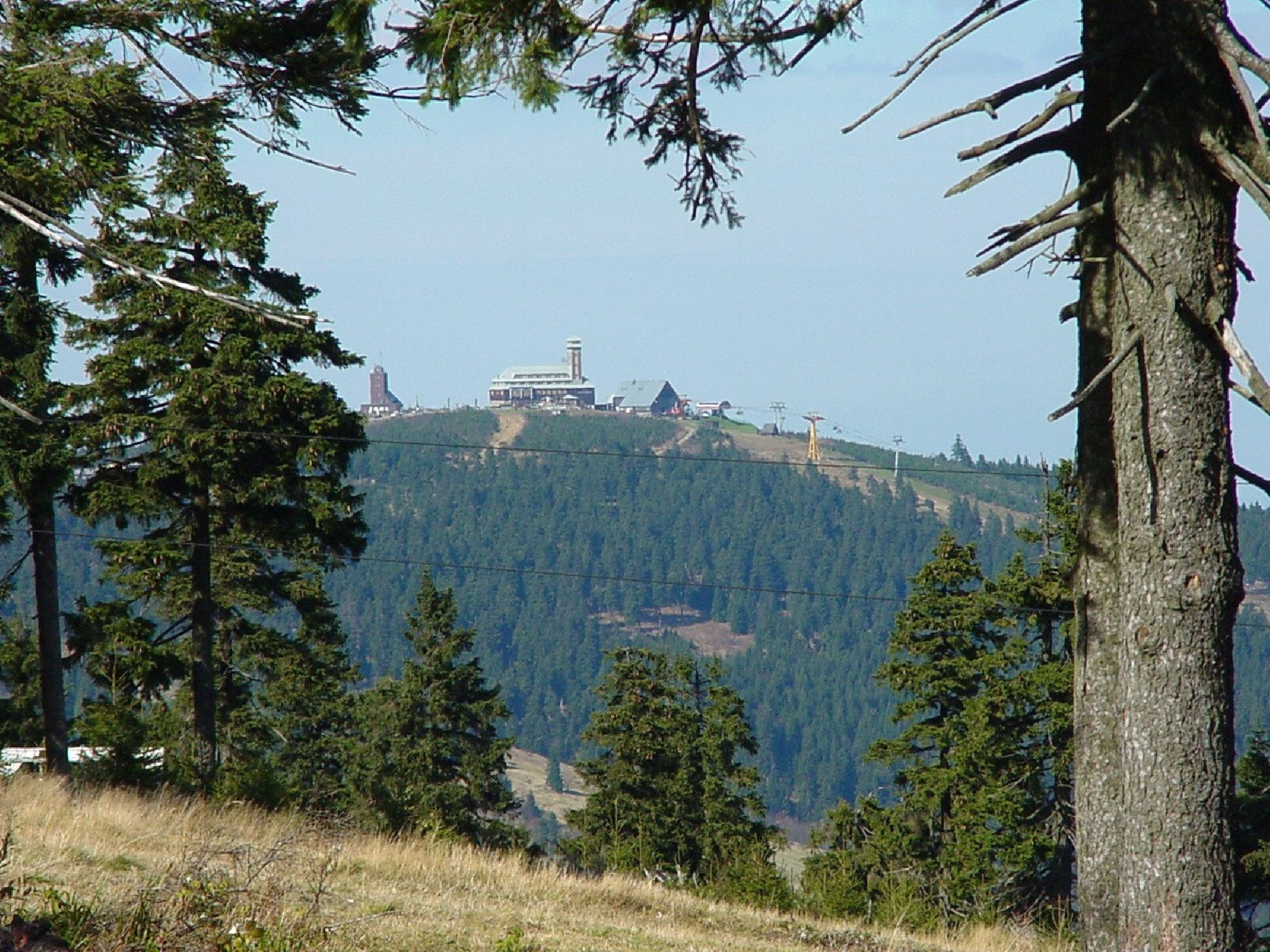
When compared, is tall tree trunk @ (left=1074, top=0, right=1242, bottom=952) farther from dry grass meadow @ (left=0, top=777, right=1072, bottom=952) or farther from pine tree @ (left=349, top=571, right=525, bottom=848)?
pine tree @ (left=349, top=571, right=525, bottom=848)

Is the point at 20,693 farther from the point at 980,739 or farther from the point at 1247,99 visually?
the point at 1247,99

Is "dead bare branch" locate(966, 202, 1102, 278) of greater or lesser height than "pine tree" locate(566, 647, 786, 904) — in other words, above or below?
above

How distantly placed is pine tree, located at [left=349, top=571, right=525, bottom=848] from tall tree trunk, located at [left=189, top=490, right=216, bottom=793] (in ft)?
56.9

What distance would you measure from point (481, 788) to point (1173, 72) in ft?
112

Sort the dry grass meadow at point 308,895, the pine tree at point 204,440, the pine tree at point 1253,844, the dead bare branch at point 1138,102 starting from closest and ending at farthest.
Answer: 1. the dead bare branch at point 1138,102
2. the dry grass meadow at point 308,895
3. the pine tree at point 204,440
4. the pine tree at point 1253,844

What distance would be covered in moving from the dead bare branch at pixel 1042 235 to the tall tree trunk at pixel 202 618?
47.5ft

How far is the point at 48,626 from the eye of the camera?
16.5 metres

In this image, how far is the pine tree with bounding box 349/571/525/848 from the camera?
3647cm

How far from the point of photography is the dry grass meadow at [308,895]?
558cm

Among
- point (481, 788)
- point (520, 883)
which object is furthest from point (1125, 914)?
point (481, 788)

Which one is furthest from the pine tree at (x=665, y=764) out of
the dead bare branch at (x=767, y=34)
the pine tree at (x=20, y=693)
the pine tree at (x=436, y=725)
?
the dead bare branch at (x=767, y=34)

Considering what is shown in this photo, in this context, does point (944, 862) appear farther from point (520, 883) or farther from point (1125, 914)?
point (1125, 914)

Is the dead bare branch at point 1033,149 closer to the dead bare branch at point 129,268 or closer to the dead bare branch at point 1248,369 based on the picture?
the dead bare branch at point 1248,369

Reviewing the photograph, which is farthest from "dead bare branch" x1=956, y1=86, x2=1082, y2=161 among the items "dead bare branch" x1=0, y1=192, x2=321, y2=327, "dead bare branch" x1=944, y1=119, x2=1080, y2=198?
"dead bare branch" x1=0, y1=192, x2=321, y2=327
